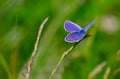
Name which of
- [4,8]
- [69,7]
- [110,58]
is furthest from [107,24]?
[4,8]

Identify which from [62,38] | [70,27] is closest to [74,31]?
[70,27]

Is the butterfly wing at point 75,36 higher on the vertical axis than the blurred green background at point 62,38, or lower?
higher

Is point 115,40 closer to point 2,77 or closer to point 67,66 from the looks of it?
point 67,66

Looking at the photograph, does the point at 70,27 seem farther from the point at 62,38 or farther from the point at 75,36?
the point at 62,38

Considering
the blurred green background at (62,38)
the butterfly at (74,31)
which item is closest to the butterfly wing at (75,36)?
the butterfly at (74,31)

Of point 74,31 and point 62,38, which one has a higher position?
point 74,31

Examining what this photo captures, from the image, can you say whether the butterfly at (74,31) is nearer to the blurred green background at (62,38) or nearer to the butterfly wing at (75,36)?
the butterfly wing at (75,36)
